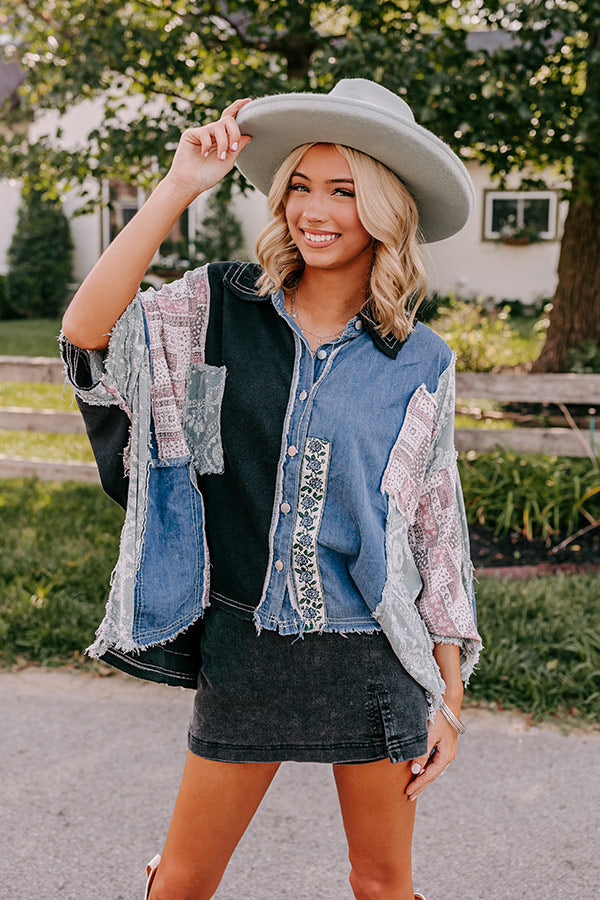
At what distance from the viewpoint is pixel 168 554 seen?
190 centimetres

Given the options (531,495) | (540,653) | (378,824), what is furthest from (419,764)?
(531,495)

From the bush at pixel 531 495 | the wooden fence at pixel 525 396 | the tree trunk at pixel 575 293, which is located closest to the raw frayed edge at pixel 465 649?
the bush at pixel 531 495

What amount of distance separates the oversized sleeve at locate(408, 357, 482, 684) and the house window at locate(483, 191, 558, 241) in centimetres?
1693

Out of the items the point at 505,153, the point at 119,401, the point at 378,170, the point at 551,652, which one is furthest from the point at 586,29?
the point at 119,401

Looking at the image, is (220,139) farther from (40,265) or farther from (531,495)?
(40,265)

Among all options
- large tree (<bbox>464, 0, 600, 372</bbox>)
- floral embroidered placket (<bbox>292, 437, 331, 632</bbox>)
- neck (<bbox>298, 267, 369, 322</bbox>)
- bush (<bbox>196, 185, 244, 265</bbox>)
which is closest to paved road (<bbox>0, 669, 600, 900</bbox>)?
floral embroidered placket (<bbox>292, 437, 331, 632</bbox>)

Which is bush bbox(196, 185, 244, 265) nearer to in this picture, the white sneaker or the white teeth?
the white teeth

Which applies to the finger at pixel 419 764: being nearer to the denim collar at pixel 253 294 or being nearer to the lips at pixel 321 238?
the denim collar at pixel 253 294

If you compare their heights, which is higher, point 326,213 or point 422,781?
point 326,213

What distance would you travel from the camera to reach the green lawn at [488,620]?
Result: 3861 millimetres

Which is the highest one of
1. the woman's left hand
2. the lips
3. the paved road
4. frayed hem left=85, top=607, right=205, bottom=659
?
the lips

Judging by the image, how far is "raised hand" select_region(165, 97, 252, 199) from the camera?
1.78 m

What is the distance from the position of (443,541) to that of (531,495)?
3.89 meters

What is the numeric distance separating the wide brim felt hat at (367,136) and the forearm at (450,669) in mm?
957
